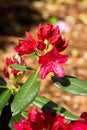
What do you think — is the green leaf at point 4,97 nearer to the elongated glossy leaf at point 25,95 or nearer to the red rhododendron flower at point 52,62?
the elongated glossy leaf at point 25,95

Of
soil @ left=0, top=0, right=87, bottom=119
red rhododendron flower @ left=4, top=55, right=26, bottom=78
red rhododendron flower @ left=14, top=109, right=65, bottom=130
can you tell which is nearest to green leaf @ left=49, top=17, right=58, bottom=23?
soil @ left=0, top=0, right=87, bottom=119

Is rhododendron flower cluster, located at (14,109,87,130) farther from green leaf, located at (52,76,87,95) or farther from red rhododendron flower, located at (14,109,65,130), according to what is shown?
green leaf, located at (52,76,87,95)

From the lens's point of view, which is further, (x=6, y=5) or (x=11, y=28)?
(x=6, y=5)

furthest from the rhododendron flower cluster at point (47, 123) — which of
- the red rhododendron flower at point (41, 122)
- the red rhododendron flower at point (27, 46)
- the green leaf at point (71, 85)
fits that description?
the red rhododendron flower at point (27, 46)

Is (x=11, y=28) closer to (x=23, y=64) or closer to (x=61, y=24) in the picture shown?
(x=61, y=24)

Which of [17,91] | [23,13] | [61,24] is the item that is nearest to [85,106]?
[61,24]
